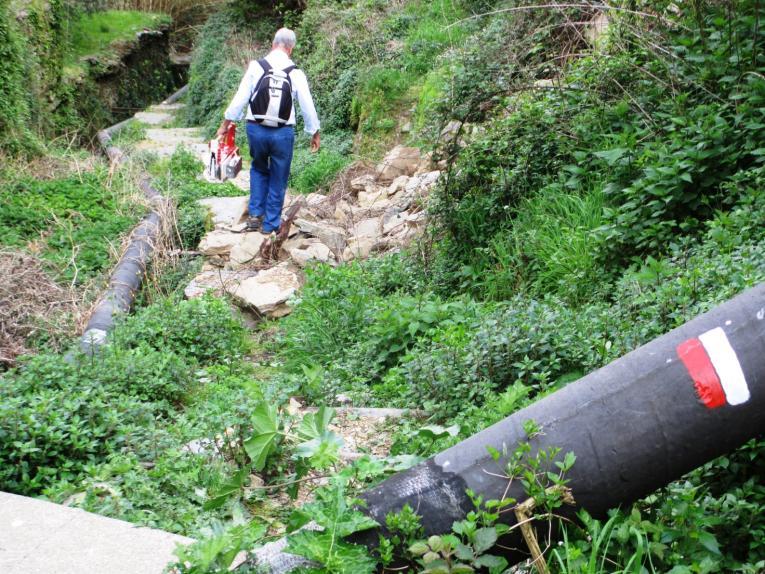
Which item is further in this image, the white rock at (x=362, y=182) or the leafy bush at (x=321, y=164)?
the leafy bush at (x=321, y=164)

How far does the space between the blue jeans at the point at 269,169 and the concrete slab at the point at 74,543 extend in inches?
251

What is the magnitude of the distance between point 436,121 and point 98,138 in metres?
13.9

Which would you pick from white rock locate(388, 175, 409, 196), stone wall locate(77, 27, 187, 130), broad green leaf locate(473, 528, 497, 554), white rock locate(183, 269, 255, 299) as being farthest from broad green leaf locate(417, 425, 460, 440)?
stone wall locate(77, 27, 187, 130)

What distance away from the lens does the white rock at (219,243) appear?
9.45m

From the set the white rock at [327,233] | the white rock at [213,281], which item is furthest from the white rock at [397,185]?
the white rock at [213,281]

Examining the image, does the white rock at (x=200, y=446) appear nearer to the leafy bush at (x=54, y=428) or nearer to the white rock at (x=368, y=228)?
the leafy bush at (x=54, y=428)

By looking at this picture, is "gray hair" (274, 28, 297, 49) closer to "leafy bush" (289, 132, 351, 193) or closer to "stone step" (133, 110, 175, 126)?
"leafy bush" (289, 132, 351, 193)

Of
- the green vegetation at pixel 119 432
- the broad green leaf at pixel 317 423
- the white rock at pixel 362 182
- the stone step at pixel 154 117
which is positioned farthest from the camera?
the stone step at pixel 154 117

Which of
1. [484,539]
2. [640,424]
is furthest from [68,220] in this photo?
[640,424]

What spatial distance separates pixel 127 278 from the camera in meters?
8.19

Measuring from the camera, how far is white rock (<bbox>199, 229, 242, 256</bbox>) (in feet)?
31.0

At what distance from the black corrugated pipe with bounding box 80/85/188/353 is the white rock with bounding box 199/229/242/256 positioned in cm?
56

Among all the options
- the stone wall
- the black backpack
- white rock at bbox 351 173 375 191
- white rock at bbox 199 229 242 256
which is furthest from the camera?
the stone wall

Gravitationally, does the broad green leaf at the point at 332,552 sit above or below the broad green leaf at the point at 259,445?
above
